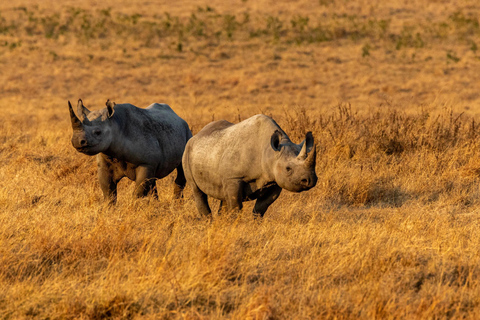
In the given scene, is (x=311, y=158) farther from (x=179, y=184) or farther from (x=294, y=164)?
(x=179, y=184)

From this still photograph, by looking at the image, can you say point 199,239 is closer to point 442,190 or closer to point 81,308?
point 81,308

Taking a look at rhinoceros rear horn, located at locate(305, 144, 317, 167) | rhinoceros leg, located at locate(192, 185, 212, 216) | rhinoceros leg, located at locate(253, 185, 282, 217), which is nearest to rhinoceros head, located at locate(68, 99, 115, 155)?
rhinoceros leg, located at locate(192, 185, 212, 216)

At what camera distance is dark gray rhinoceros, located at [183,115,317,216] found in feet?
19.0

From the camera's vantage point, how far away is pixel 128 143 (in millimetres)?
7348

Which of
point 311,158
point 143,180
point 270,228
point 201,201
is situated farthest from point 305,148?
point 143,180

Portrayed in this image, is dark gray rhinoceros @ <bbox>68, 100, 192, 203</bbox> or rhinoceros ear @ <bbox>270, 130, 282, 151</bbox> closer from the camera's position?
rhinoceros ear @ <bbox>270, 130, 282, 151</bbox>

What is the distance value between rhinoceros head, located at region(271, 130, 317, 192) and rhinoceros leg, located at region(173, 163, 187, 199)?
265 centimetres

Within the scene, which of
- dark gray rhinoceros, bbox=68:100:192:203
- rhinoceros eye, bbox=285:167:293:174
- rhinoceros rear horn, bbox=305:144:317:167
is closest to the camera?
rhinoceros rear horn, bbox=305:144:317:167

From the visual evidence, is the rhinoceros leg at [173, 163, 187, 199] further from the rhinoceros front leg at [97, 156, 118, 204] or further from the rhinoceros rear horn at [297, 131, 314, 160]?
the rhinoceros rear horn at [297, 131, 314, 160]

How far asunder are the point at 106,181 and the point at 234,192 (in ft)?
6.31

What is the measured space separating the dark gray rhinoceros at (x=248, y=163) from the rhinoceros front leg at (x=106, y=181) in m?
1.03

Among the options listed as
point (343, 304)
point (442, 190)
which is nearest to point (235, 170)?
point (343, 304)

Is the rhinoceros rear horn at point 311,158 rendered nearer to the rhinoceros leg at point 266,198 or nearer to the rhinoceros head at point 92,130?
the rhinoceros leg at point 266,198

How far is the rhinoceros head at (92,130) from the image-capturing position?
22.0ft
